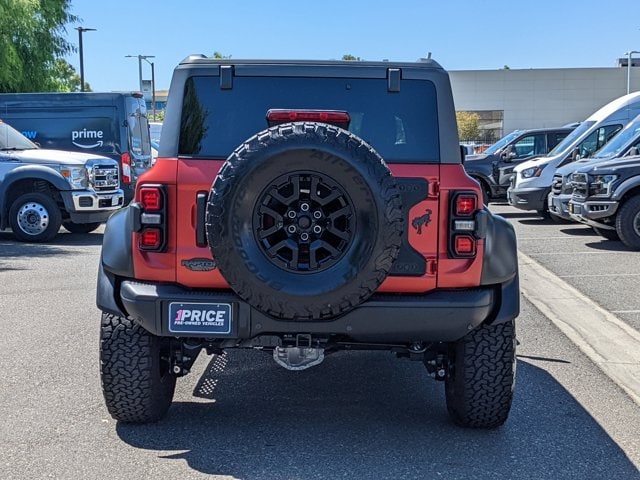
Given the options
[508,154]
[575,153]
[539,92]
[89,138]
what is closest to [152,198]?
[89,138]

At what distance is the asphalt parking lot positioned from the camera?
13.3 feet

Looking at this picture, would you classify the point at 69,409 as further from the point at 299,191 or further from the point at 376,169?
the point at 376,169

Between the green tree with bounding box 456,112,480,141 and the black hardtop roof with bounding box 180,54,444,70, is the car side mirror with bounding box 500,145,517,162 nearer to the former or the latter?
the black hardtop roof with bounding box 180,54,444,70

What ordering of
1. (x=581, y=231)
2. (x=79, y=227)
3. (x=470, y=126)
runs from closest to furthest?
(x=581, y=231), (x=79, y=227), (x=470, y=126)

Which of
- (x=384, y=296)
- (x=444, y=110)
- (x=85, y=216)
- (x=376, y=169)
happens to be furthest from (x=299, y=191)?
(x=85, y=216)

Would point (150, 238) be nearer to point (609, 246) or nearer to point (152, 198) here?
point (152, 198)

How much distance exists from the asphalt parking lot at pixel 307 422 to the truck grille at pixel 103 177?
21.9ft

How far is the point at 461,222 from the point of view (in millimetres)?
4137

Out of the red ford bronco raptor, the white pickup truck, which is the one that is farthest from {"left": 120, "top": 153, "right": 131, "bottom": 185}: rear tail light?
the red ford bronco raptor

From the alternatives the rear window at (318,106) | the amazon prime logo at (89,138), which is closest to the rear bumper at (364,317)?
the rear window at (318,106)

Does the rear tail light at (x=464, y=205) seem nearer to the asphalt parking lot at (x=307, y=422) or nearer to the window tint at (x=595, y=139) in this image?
the asphalt parking lot at (x=307, y=422)

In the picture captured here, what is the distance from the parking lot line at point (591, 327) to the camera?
5.89 meters

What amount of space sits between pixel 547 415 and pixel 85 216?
9940 millimetres

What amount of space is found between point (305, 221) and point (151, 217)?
2.65ft
